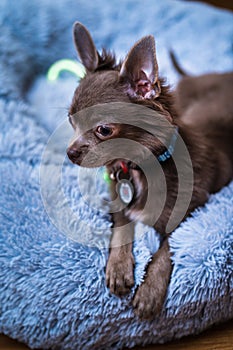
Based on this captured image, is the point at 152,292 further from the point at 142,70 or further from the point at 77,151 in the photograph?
the point at 142,70

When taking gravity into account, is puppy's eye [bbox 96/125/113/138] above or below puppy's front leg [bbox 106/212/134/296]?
above

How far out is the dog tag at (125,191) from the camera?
1.63 meters

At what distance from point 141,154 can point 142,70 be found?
0.82 feet

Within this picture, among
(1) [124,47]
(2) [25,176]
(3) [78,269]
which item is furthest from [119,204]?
(1) [124,47]

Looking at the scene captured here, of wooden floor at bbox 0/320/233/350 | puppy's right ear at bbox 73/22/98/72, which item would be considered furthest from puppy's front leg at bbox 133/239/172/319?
puppy's right ear at bbox 73/22/98/72

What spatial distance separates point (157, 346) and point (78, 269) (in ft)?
1.18

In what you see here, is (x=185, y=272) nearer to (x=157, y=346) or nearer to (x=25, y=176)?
(x=157, y=346)

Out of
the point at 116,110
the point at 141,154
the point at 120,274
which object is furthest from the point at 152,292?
the point at 116,110

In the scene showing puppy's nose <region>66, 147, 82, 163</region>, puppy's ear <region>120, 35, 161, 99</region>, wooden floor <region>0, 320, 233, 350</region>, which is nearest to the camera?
puppy's ear <region>120, 35, 161, 99</region>

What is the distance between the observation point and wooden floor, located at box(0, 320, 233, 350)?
160 centimetres

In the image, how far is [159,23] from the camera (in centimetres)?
251

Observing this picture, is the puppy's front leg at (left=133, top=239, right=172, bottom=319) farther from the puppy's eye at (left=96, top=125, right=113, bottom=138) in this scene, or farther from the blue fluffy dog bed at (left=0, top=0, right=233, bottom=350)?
the puppy's eye at (left=96, top=125, right=113, bottom=138)

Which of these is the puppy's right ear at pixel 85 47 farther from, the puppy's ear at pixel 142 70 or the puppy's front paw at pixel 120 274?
the puppy's front paw at pixel 120 274

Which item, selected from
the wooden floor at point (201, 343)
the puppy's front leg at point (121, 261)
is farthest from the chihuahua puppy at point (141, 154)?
the wooden floor at point (201, 343)
